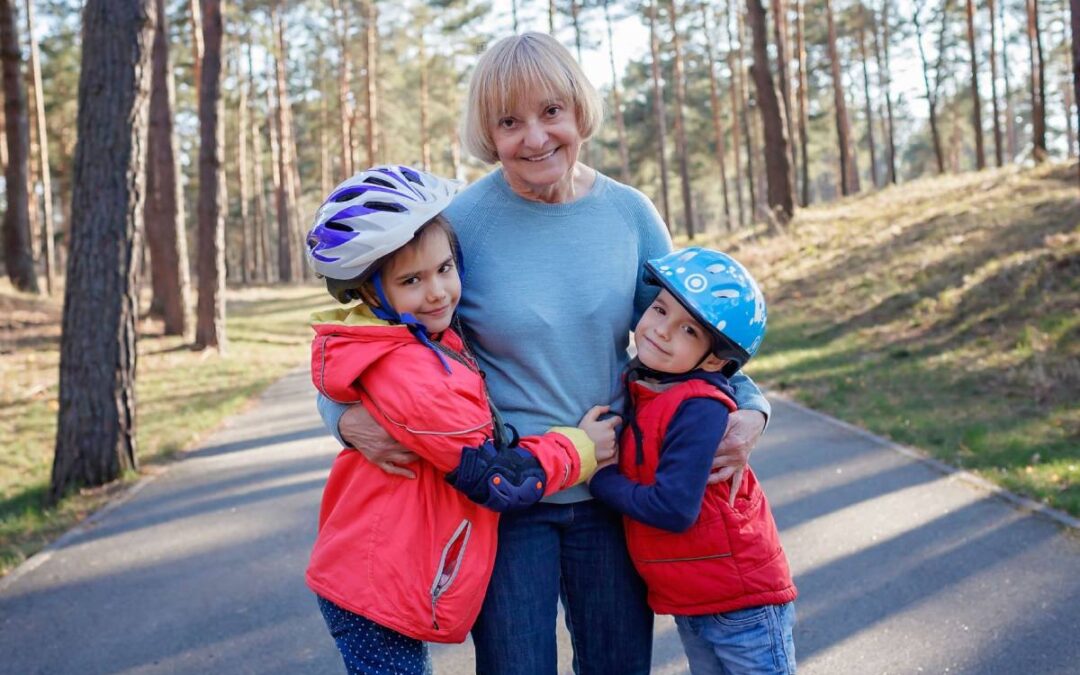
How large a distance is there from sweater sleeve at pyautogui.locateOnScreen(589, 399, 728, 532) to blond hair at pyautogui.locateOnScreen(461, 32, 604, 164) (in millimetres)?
808

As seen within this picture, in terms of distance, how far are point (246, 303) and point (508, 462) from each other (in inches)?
1119

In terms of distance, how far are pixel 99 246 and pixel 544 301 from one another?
236 inches

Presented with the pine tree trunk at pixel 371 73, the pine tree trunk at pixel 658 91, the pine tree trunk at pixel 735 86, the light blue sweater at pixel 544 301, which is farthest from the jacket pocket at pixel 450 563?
the pine tree trunk at pixel 735 86

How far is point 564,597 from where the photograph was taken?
2.52m

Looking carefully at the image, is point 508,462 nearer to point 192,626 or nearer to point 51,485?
point 192,626

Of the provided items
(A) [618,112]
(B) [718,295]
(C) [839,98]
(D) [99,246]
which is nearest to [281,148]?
(A) [618,112]

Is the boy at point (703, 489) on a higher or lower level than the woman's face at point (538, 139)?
lower

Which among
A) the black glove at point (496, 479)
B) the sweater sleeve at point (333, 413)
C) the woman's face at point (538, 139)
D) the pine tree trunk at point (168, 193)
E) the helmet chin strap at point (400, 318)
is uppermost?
the pine tree trunk at point (168, 193)

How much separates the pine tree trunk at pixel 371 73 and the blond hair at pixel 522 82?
1297 inches

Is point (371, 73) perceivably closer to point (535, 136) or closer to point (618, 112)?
point (618, 112)

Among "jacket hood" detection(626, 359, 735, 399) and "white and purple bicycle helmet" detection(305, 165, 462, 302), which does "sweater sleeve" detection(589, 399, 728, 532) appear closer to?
"jacket hood" detection(626, 359, 735, 399)

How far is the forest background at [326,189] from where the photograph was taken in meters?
7.29

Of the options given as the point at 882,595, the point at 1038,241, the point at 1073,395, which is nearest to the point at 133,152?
the point at 882,595

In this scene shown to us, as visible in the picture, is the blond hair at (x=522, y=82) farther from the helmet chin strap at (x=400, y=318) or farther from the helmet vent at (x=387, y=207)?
the helmet chin strap at (x=400, y=318)
